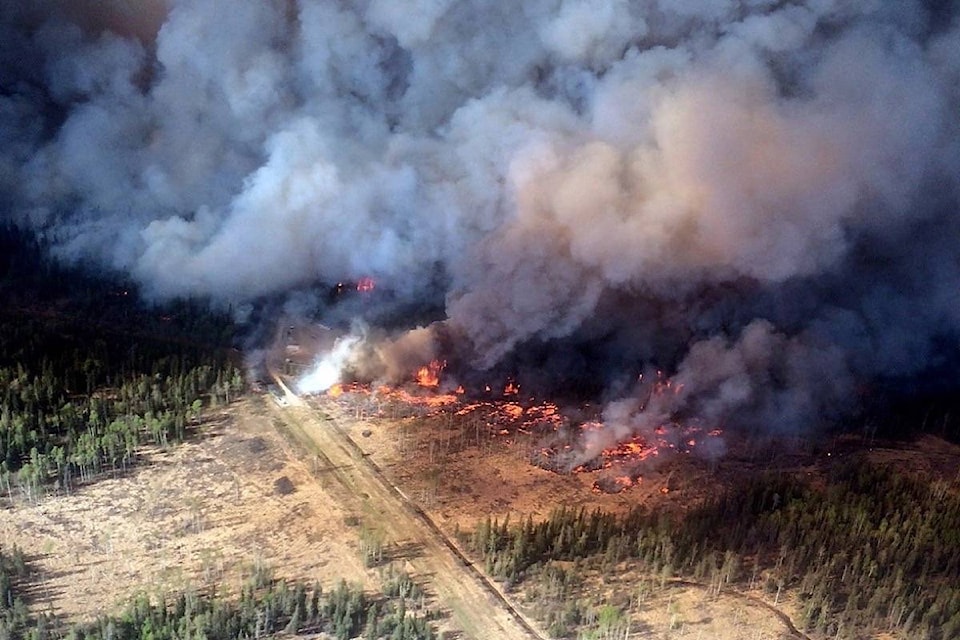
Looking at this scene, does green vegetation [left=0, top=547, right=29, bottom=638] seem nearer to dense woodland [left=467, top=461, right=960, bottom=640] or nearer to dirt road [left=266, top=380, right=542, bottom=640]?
dirt road [left=266, top=380, right=542, bottom=640]

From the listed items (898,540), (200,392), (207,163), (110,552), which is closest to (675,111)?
(898,540)

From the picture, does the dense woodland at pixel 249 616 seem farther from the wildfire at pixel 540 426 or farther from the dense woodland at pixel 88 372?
the wildfire at pixel 540 426

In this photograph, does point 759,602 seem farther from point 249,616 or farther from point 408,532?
point 249,616

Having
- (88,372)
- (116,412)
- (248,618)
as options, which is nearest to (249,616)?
(248,618)

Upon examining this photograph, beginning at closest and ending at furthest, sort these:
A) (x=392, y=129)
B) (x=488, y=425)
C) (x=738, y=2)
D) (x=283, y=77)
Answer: (x=738, y=2)
(x=488, y=425)
(x=392, y=129)
(x=283, y=77)

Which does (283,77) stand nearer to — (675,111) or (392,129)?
(392,129)

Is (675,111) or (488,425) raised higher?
(675,111)
